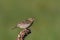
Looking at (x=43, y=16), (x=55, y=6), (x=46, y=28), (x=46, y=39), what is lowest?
(x=46, y=39)

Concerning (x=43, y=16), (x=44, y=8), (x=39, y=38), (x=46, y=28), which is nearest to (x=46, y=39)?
(x=39, y=38)

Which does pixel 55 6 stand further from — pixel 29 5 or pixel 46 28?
pixel 46 28

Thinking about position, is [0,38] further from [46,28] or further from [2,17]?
[2,17]

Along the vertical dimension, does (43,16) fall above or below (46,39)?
above

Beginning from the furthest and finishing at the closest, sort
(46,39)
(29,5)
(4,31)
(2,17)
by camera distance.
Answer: (29,5), (2,17), (4,31), (46,39)

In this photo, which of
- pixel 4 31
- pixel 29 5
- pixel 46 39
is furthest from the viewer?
pixel 29 5

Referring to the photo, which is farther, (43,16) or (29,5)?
(29,5)
